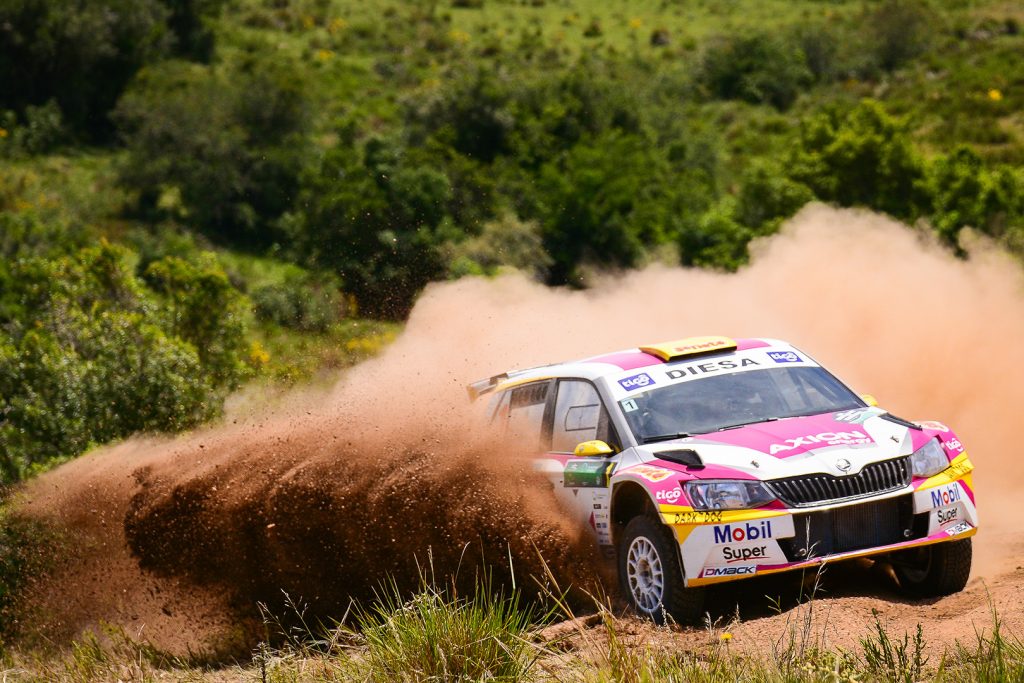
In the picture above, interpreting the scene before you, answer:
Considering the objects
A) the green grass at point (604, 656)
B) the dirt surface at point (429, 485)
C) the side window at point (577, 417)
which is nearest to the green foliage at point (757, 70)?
the dirt surface at point (429, 485)

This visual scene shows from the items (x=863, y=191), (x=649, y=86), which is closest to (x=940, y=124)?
(x=863, y=191)

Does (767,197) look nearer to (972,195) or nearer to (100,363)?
(972,195)

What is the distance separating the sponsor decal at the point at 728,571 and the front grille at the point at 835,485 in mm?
426

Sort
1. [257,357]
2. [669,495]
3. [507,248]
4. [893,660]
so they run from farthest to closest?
[507,248] → [257,357] → [669,495] → [893,660]

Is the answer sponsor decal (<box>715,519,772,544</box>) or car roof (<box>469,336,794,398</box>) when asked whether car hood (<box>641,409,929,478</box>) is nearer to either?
sponsor decal (<box>715,519,772,544</box>)

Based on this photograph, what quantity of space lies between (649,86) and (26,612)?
4805 cm

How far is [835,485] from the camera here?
7203 mm

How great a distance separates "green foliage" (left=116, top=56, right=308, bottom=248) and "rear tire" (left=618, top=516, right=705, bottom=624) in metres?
38.3

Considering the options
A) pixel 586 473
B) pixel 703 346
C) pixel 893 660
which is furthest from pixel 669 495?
pixel 703 346

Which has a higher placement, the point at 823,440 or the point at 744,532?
the point at 823,440

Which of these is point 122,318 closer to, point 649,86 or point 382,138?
point 382,138

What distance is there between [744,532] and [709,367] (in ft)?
5.93

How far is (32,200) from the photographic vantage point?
45.1m

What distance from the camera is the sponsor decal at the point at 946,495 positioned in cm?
739
